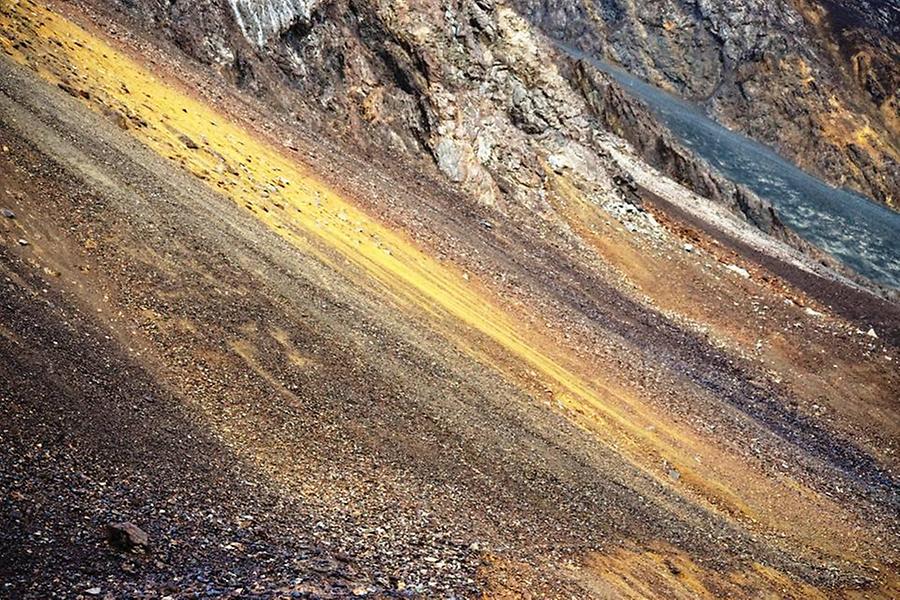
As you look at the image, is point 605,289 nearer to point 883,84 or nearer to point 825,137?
point 825,137

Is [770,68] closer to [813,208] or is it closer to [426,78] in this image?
[813,208]

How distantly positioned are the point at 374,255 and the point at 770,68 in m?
92.2

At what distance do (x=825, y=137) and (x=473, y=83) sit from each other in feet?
243

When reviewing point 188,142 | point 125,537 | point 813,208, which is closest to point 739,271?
point 188,142

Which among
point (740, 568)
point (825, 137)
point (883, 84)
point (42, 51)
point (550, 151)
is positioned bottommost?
point (740, 568)

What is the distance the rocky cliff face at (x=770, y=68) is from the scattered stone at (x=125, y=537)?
89.9 m

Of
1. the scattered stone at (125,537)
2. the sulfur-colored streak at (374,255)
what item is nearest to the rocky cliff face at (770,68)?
the sulfur-colored streak at (374,255)

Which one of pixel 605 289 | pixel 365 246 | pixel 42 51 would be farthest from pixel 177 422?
pixel 605 289

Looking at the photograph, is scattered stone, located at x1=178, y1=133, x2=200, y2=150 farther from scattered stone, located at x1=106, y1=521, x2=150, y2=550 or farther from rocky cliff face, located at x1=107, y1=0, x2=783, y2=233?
scattered stone, located at x1=106, y1=521, x2=150, y2=550

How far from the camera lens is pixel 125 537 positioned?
6.46 metres

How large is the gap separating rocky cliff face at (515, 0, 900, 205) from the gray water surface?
1247cm

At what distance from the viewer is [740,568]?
11.7m

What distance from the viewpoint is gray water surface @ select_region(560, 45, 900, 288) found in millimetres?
45031

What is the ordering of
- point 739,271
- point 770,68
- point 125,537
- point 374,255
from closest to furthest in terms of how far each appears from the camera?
point 125,537 < point 374,255 < point 739,271 < point 770,68
